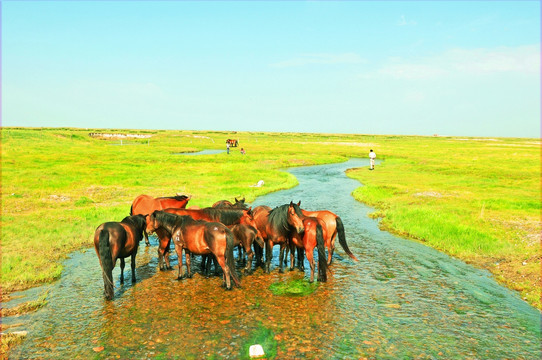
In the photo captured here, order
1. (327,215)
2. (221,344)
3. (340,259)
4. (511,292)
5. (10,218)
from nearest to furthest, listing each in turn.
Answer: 1. (221,344)
2. (511,292)
3. (327,215)
4. (340,259)
5. (10,218)

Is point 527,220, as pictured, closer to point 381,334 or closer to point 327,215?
point 327,215

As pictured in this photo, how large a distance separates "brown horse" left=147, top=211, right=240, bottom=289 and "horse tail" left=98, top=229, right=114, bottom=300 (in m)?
1.83

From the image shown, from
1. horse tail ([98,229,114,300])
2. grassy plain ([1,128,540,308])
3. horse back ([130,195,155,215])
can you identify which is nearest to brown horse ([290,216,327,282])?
horse tail ([98,229,114,300])

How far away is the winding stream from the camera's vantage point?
705 cm

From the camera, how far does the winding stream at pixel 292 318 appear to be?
278 inches

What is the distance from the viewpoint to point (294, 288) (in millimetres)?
10164

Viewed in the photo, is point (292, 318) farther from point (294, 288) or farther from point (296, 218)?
point (296, 218)

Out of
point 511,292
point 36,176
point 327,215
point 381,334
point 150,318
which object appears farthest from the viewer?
point 36,176

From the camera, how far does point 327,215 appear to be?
40.2 ft

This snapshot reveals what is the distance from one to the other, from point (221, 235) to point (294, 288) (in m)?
2.80

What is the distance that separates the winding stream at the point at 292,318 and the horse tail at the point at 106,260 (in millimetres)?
342

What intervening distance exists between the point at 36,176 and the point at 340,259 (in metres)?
32.2

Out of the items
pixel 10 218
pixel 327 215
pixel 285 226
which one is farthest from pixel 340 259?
pixel 10 218

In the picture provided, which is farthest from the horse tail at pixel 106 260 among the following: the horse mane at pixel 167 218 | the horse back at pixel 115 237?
the horse mane at pixel 167 218
